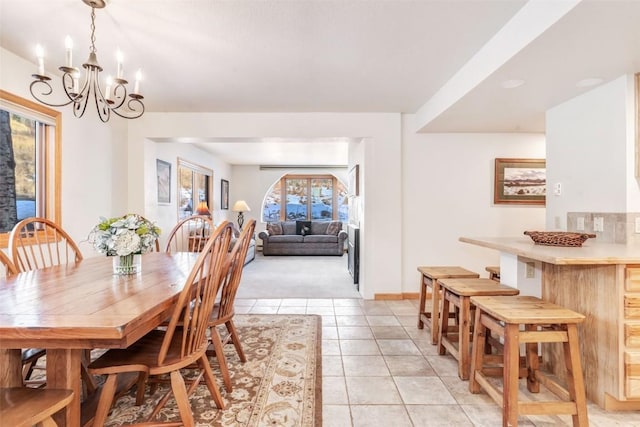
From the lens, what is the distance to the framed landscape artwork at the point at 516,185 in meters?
4.02

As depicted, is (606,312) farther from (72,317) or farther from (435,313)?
(72,317)

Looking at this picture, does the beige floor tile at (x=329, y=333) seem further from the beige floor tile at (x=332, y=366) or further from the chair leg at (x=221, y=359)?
the chair leg at (x=221, y=359)

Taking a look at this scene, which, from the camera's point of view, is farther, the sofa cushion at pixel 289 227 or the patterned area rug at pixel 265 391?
the sofa cushion at pixel 289 227

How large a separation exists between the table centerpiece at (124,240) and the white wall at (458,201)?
3.04 meters

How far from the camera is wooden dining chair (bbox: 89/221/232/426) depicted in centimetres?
130

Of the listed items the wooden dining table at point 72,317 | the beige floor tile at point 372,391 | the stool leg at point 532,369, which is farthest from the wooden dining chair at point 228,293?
the stool leg at point 532,369

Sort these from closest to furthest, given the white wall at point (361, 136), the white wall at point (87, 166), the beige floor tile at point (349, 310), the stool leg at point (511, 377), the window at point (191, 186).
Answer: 1. the stool leg at point (511, 377)
2. the white wall at point (87, 166)
3. the beige floor tile at point (349, 310)
4. the white wall at point (361, 136)
5. the window at point (191, 186)

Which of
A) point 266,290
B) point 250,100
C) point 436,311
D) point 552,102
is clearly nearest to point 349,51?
point 250,100

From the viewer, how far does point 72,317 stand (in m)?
1.06

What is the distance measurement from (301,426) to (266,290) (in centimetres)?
281

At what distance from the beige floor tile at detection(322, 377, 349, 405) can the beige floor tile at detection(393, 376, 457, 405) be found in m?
0.33

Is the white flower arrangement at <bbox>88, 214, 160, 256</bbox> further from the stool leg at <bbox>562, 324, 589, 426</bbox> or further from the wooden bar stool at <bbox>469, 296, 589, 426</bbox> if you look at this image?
the stool leg at <bbox>562, 324, 589, 426</bbox>

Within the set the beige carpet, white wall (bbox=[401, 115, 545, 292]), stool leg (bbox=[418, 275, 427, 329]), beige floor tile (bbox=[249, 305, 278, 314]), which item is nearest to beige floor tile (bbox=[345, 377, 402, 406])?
stool leg (bbox=[418, 275, 427, 329])

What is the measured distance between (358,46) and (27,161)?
282 centimetres
